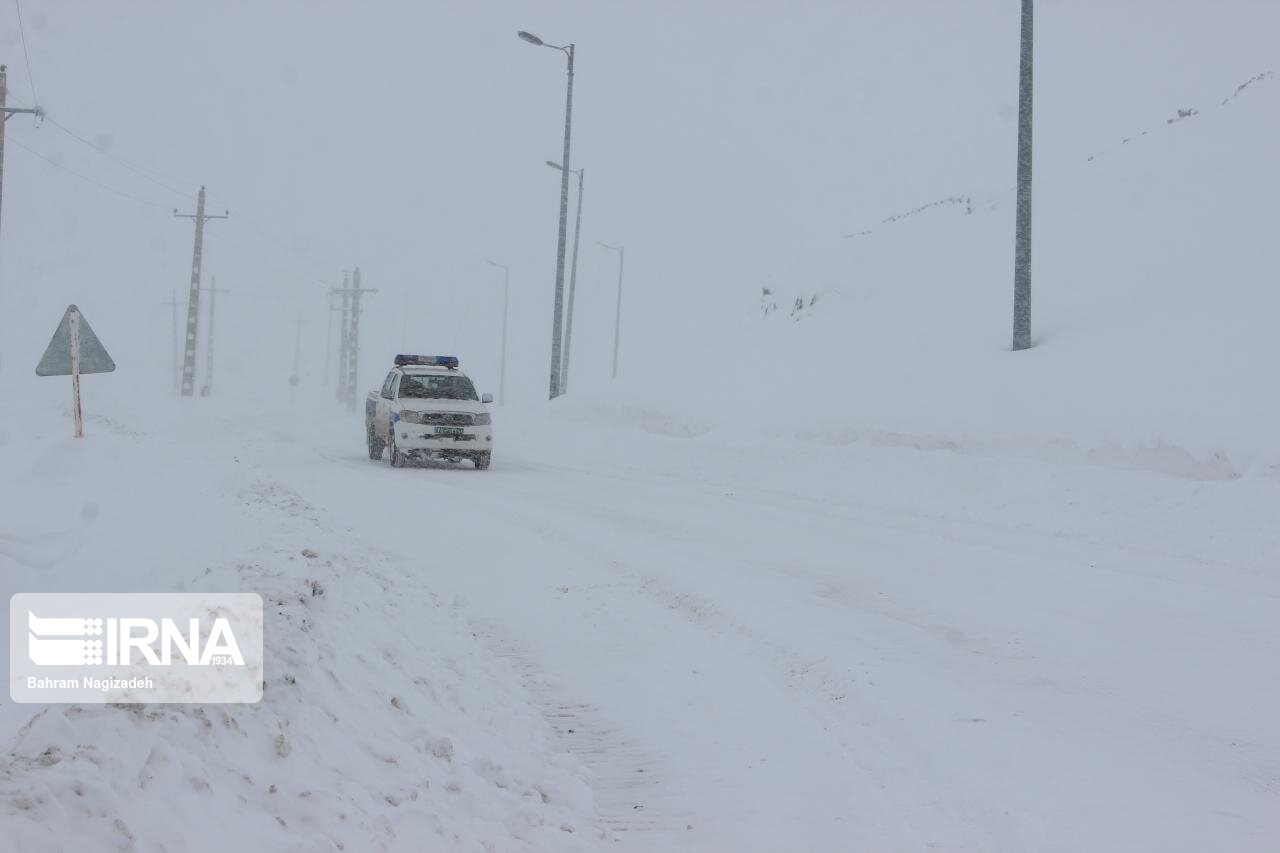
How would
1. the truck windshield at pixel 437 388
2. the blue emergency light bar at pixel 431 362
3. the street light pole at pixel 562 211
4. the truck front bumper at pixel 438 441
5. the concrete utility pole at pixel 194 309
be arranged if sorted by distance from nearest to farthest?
the truck front bumper at pixel 438 441 < the truck windshield at pixel 437 388 < the blue emergency light bar at pixel 431 362 < the street light pole at pixel 562 211 < the concrete utility pole at pixel 194 309

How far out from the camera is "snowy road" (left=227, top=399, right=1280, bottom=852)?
4.84 m

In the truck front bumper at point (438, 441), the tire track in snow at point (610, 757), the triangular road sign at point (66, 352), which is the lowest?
the tire track in snow at point (610, 757)

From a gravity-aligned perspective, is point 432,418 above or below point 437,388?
below

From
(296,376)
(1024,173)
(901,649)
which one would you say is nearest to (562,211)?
(1024,173)

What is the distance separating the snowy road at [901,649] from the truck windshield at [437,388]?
5.47 metres

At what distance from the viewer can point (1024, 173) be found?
62.5 ft

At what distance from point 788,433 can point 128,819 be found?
19.3m

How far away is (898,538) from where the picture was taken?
11945 millimetres

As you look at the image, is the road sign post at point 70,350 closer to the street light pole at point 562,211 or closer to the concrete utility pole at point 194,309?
the street light pole at point 562,211

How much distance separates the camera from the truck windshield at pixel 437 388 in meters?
21.2

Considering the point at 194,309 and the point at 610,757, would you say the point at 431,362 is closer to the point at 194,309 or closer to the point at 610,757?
the point at 610,757

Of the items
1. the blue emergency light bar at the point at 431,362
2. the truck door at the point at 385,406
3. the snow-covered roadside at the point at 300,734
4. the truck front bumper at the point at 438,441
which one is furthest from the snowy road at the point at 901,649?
the blue emergency light bar at the point at 431,362

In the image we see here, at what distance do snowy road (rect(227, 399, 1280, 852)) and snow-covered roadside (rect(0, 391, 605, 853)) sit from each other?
1.36 ft

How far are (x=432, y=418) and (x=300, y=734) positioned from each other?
1618 cm
